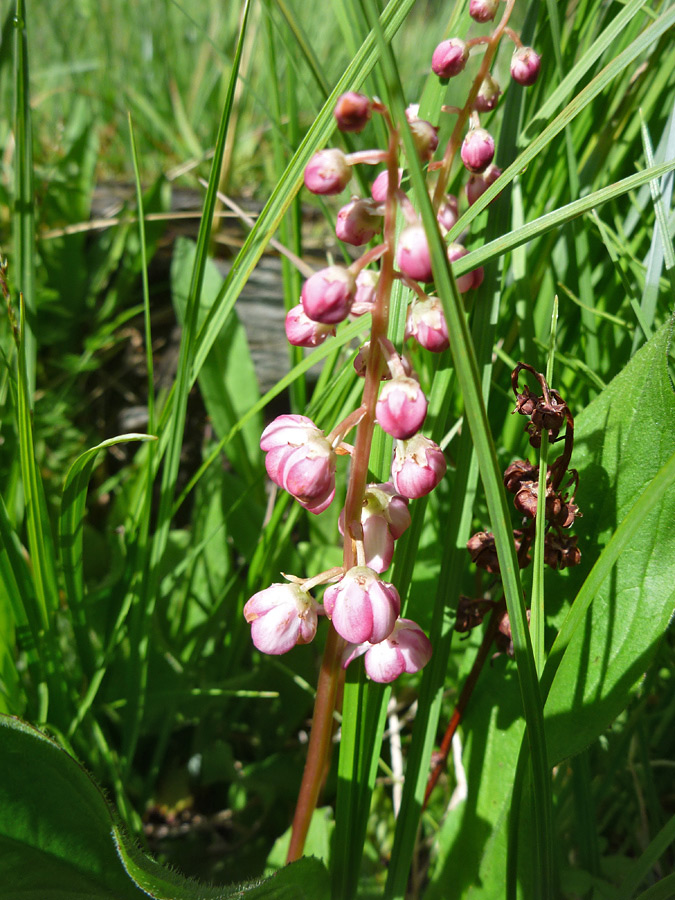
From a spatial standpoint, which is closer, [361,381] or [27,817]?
[27,817]

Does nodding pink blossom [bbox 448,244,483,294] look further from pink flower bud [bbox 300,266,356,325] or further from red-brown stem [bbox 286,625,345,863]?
red-brown stem [bbox 286,625,345,863]

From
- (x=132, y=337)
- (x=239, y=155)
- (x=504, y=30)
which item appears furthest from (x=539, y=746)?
(x=239, y=155)

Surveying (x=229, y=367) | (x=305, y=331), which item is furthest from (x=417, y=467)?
(x=229, y=367)

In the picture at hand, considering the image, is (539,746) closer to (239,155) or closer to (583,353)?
(583,353)

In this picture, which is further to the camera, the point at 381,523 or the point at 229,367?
the point at 229,367

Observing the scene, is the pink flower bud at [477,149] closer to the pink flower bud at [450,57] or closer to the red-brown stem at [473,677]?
the pink flower bud at [450,57]

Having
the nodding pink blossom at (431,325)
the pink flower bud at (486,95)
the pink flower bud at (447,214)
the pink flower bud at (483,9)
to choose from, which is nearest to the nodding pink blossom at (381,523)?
the nodding pink blossom at (431,325)

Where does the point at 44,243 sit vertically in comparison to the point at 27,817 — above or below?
above

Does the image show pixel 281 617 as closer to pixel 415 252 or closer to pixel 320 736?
pixel 320 736
